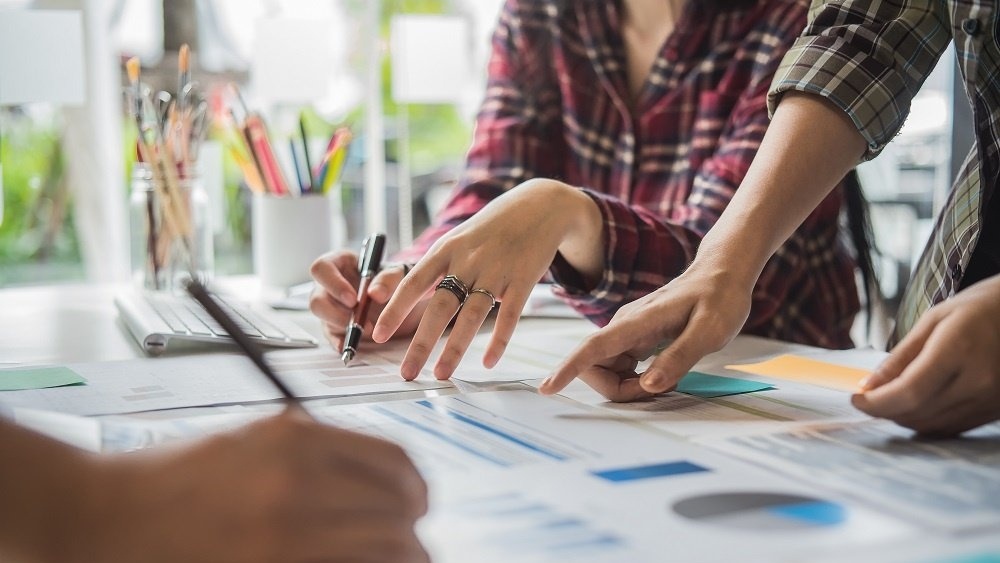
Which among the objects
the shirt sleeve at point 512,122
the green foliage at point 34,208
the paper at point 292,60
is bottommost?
the green foliage at point 34,208

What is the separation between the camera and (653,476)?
528 millimetres

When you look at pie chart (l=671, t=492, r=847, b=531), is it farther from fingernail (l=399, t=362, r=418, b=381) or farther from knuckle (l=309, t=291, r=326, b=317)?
knuckle (l=309, t=291, r=326, b=317)

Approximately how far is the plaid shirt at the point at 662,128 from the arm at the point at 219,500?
728 mm

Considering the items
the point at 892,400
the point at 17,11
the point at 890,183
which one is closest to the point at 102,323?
the point at 17,11

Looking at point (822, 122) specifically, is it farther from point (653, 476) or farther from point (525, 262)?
point (653, 476)

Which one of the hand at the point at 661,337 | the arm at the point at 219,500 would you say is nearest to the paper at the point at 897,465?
the hand at the point at 661,337

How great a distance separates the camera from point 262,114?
8.39ft

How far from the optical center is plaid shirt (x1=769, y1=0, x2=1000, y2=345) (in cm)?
85

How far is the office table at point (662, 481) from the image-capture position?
0.43 meters

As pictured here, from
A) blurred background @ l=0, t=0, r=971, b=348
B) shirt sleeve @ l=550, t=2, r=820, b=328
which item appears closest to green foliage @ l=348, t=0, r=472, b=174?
blurred background @ l=0, t=0, r=971, b=348

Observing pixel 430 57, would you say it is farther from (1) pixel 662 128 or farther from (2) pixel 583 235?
(2) pixel 583 235

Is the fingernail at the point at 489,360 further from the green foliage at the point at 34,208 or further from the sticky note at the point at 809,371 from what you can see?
the green foliage at the point at 34,208

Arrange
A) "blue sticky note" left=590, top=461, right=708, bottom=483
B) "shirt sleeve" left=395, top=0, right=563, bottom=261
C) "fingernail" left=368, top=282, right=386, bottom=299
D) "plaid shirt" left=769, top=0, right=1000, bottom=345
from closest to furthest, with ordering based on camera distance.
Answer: "blue sticky note" left=590, top=461, right=708, bottom=483, "plaid shirt" left=769, top=0, right=1000, bottom=345, "fingernail" left=368, top=282, right=386, bottom=299, "shirt sleeve" left=395, top=0, right=563, bottom=261

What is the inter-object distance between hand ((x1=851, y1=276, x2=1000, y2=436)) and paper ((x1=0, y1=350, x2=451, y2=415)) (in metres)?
0.35
